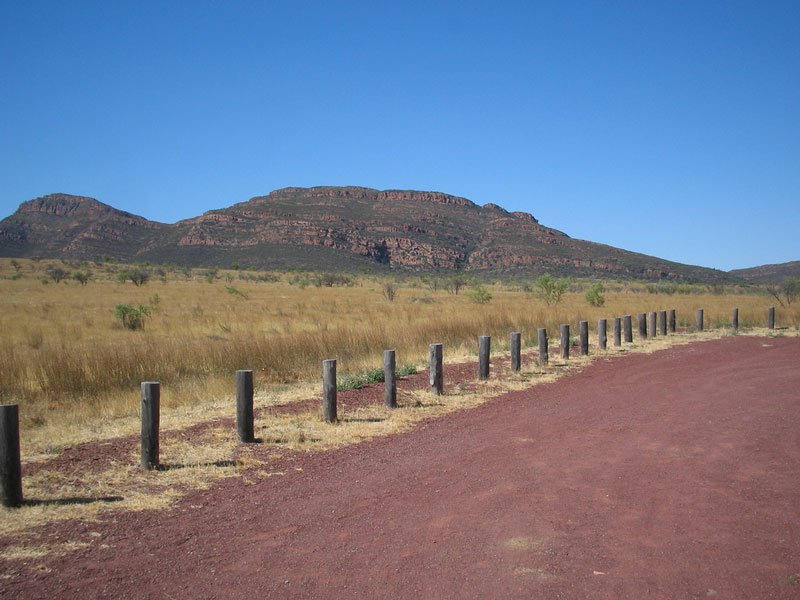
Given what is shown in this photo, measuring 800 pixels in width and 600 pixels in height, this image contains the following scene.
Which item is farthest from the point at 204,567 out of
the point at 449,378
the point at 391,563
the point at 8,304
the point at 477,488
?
the point at 8,304

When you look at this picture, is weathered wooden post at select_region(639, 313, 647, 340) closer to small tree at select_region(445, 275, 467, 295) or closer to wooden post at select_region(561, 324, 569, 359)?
wooden post at select_region(561, 324, 569, 359)

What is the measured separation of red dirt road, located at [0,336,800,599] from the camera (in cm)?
460

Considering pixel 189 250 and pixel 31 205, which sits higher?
pixel 31 205

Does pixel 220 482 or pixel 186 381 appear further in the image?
pixel 186 381

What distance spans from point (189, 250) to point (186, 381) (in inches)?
3423

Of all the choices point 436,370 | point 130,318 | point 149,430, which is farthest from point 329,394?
point 130,318

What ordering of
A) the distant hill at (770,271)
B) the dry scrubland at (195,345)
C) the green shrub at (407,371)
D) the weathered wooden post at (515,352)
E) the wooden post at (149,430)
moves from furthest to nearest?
the distant hill at (770,271) → the weathered wooden post at (515,352) → the green shrub at (407,371) → the dry scrubland at (195,345) → the wooden post at (149,430)

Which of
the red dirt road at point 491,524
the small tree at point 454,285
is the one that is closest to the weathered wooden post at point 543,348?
the red dirt road at point 491,524

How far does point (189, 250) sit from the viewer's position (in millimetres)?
95125

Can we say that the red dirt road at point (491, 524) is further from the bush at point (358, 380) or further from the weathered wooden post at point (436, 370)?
the bush at point (358, 380)

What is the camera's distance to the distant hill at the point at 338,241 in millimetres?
94062

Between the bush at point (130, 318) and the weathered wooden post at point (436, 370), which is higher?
the bush at point (130, 318)

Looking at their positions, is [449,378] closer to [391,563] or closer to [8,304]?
[391,563]

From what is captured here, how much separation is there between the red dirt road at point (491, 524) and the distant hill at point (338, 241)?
82421mm
